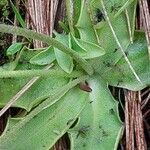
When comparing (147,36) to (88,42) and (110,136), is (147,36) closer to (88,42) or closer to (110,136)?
(88,42)

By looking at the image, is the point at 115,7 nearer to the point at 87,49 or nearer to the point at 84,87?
the point at 87,49

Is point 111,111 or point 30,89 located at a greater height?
point 30,89

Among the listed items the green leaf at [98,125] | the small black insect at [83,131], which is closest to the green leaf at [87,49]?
the green leaf at [98,125]

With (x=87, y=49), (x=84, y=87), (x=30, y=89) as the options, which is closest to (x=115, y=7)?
(x=87, y=49)

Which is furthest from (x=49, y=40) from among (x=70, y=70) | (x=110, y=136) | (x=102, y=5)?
(x=110, y=136)

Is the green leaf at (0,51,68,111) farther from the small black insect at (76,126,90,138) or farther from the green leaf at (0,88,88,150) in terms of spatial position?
the small black insect at (76,126,90,138)
